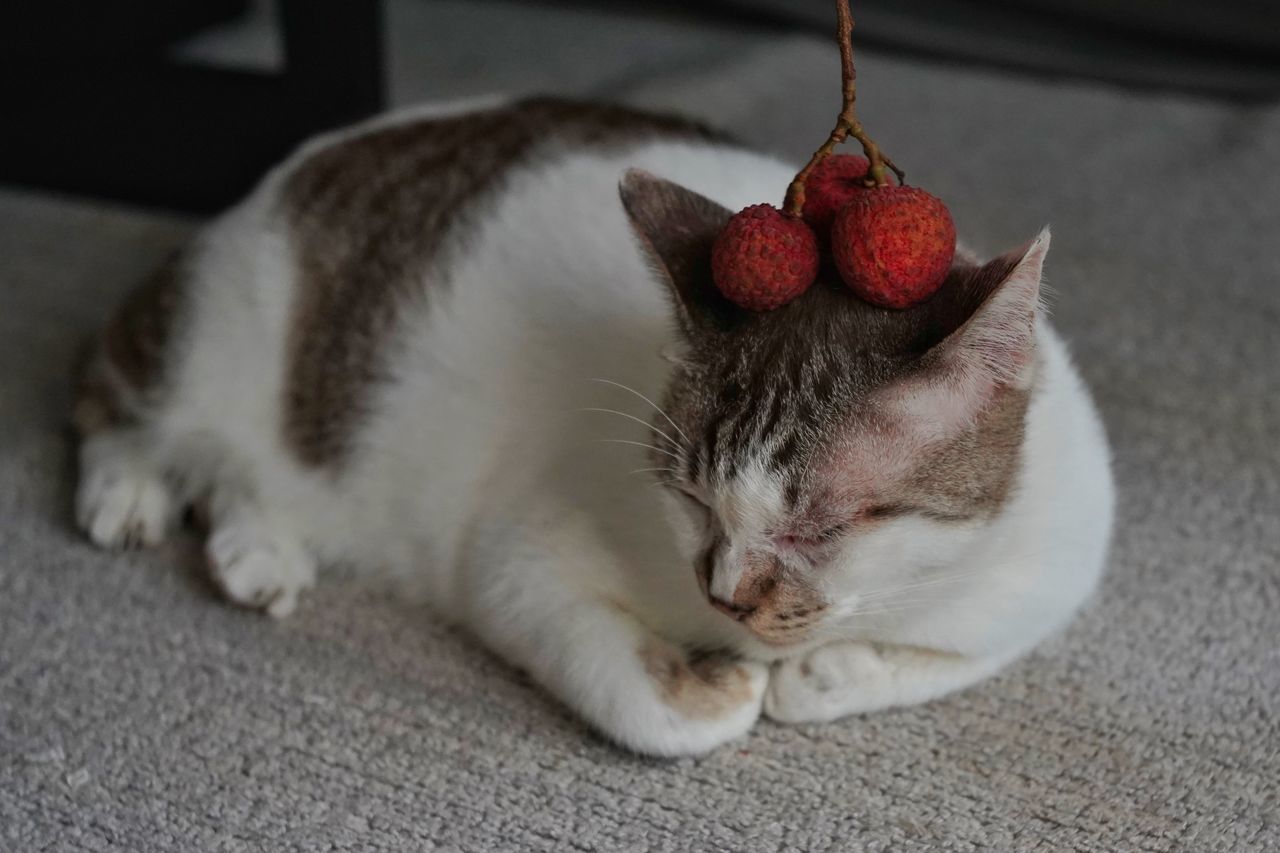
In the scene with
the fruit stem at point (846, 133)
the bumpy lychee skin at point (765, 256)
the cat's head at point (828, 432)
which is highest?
the fruit stem at point (846, 133)

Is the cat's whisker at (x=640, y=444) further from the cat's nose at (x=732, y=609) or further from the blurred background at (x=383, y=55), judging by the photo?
the blurred background at (x=383, y=55)

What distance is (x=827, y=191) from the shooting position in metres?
1.40

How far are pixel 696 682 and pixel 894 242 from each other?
64cm

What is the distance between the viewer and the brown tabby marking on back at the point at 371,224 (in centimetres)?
196

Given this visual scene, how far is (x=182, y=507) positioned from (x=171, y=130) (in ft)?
3.94

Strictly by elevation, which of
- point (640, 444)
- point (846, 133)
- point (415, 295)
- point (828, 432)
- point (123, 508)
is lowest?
point (123, 508)

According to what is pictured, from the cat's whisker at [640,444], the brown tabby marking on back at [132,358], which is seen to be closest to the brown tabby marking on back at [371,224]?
the brown tabby marking on back at [132,358]

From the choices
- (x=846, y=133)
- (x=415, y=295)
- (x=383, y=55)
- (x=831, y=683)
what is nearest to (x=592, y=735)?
(x=831, y=683)

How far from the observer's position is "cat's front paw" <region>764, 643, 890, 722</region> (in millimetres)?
1661

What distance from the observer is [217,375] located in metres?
2.08

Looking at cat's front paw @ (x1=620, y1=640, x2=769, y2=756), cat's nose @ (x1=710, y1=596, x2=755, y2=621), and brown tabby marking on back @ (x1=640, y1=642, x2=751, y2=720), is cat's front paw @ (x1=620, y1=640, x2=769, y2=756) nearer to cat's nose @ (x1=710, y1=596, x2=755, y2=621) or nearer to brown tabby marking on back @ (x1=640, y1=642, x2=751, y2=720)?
brown tabby marking on back @ (x1=640, y1=642, x2=751, y2=720)

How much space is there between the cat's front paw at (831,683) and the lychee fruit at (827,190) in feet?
1.83

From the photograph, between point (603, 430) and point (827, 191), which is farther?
point (603, 430)

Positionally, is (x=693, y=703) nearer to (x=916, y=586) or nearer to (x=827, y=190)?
(x=916, y=586)
